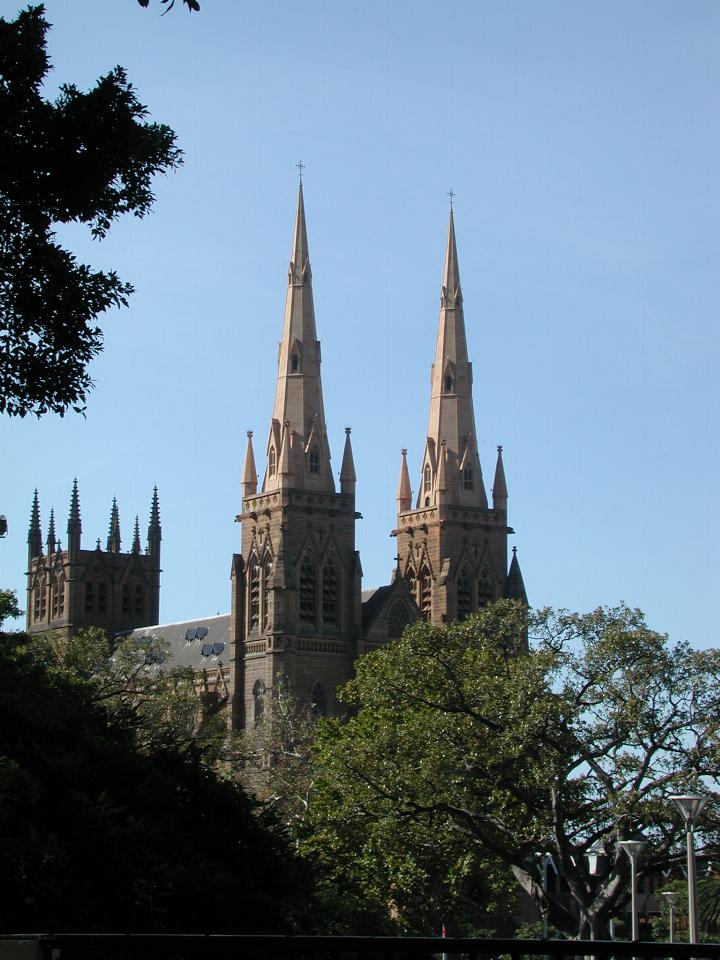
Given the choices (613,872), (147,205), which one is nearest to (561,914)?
(613,872)

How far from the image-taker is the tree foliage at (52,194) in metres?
20.7

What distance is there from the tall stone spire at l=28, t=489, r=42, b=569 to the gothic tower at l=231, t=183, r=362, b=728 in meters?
33.1

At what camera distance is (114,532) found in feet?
514

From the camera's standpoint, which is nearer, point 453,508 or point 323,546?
point 323,546

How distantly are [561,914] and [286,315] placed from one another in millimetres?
86084

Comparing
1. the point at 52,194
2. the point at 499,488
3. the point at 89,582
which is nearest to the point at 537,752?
the point at 52,194

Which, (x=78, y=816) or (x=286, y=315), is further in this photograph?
(x=286, y=315)

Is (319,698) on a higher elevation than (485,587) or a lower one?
lower

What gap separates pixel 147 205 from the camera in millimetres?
21750

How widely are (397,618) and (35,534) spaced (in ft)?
136

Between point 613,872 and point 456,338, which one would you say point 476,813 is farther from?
point 456,338

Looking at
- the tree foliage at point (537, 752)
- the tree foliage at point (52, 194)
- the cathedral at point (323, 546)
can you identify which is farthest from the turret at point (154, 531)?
the tree foliage at point (52, 194)

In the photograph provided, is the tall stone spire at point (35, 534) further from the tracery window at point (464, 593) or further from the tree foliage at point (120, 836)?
the tree foliage at point (120, 836)

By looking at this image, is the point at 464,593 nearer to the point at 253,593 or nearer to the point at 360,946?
the point at 253,593
